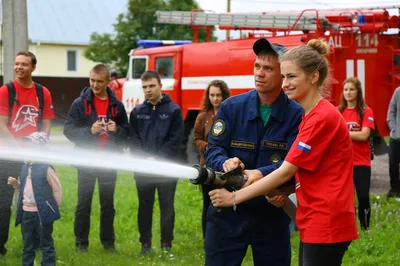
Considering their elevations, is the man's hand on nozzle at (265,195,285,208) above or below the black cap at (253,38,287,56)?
below

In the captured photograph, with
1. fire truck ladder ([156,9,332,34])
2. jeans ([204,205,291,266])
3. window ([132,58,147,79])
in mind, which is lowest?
jeans ([204,205,291,266])

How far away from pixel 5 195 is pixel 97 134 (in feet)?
3.79

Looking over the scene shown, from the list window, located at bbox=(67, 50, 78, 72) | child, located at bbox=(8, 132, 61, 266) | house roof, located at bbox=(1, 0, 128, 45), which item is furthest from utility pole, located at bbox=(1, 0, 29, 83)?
window, located at bbox=(67, 50, 78, 72)

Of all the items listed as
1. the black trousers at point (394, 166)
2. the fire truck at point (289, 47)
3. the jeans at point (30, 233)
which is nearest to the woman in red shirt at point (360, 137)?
the black trousers at point (394, 166)

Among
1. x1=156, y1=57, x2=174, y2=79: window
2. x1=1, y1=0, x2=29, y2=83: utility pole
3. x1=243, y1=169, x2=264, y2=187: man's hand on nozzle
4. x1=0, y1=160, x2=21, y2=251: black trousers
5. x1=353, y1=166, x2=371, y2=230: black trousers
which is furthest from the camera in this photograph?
x1=156, y1=57, x2=174, y2=79: window

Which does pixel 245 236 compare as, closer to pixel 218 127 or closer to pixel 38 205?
pixel 218 127

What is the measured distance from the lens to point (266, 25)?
1449 centimetres

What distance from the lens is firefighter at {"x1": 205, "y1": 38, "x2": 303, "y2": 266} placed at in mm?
4637

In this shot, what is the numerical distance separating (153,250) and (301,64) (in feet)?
13.3

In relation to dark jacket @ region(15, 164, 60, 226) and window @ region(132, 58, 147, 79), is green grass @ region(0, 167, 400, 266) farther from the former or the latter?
window @ region(132, 58, 147, 79)

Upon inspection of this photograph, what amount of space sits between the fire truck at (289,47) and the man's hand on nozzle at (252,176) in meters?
7.90

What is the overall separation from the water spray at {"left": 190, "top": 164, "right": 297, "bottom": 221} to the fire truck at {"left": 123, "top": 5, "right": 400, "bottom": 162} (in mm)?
7839

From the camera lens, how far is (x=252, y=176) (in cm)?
443

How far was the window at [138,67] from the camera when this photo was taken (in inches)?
658
